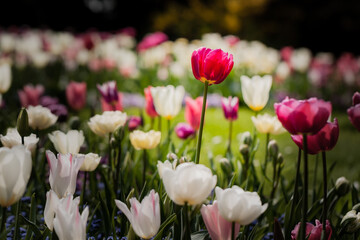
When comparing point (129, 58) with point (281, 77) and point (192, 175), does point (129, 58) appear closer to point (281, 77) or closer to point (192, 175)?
point (281, 77)

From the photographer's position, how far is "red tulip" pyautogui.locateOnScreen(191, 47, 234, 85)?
4.24ft

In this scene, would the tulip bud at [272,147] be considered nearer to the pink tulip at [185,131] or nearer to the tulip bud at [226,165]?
the tulip bud at [226,165]

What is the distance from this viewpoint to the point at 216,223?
1.05m

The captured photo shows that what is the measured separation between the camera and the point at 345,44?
38.5 ft

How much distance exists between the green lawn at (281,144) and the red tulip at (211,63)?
4.68ft

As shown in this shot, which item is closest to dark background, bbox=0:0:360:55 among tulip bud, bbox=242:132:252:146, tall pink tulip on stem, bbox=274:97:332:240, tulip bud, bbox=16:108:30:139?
tulip bud, bbox=242:132:252:146

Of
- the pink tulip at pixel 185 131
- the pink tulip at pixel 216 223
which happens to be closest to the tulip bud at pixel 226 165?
the pink tulip at pixel 185 131

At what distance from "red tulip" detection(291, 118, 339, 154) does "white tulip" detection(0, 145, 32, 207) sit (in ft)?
2.33

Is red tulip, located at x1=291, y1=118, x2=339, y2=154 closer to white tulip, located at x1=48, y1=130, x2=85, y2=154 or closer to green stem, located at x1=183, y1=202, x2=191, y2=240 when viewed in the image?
green stem, located at x1=183, y1=202, x2=191, y2=240

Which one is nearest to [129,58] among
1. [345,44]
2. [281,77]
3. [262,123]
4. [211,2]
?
[281,77]

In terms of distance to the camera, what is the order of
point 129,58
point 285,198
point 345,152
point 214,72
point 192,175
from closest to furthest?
point 192,175 < point 214,72 < point 285,198 < point 345,152 < point 129,58

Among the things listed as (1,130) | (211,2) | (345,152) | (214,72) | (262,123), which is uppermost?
(211,2)

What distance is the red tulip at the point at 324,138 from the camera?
117 centimetres

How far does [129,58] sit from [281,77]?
182cm
